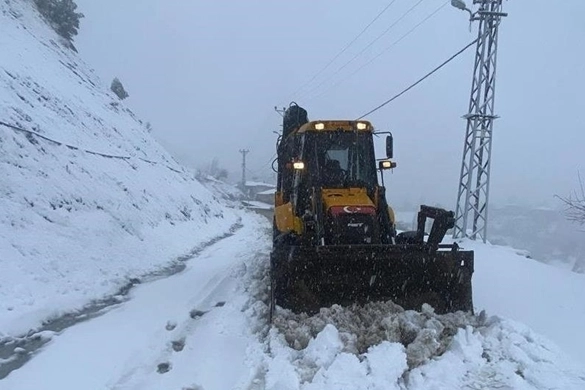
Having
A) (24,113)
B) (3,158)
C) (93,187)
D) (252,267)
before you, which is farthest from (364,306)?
(24,113)

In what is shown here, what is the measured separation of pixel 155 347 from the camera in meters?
5.80

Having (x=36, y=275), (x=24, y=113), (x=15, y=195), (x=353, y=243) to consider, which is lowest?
(x=36, y=275)

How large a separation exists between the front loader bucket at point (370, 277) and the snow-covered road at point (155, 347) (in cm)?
87

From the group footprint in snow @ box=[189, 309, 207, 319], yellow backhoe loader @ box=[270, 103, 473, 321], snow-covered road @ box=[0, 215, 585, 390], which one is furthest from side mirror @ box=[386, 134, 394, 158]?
footprint in snow @ box=[189, 309, 207, 319]

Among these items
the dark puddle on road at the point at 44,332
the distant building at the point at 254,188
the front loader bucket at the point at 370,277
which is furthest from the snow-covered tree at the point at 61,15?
the distant building at the point at 254,188

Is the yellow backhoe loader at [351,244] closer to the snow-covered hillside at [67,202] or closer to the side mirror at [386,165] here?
the side mirror at [386,165]

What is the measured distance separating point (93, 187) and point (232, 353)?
32.0ft

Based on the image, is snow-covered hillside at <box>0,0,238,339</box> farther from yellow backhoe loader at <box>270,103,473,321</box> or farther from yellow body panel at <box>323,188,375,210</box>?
yellow body panel at <box>323,188,375,210</box>

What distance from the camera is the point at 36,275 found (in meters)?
8.13

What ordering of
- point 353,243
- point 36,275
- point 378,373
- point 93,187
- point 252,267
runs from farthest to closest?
1. point 93,187
2. point 252,267
3. point 36,275
4. point 353,243
5. point 378,373

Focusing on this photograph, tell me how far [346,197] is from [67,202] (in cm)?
716

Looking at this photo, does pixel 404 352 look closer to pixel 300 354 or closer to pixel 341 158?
pixel 300 354

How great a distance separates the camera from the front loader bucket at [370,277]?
21.5ft

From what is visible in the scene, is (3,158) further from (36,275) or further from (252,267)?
(252,267)
